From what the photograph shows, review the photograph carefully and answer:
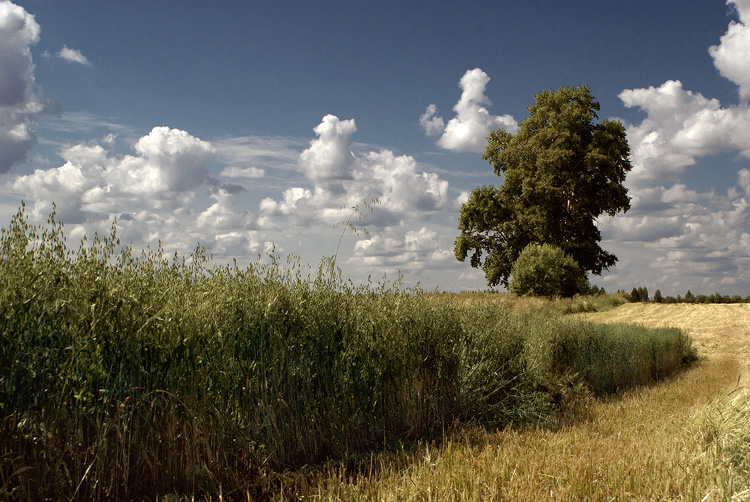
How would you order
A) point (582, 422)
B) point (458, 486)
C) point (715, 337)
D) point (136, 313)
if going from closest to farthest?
point (136, 313) → point (458, 486) → point (582, 422) → point (715, 337)

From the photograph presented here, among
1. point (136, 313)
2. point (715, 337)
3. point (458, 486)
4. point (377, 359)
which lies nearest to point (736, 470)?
Answer: point (458, 486)

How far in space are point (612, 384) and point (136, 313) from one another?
10126mm

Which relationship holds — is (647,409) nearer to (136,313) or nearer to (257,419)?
(257,419)

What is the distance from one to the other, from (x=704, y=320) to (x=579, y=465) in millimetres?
21884

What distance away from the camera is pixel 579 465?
17.3 ft

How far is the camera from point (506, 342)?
8.66 m

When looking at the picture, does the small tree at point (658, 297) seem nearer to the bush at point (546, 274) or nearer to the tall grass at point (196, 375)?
the bush at point (546, 274)

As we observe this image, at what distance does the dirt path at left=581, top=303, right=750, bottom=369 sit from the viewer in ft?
63.3

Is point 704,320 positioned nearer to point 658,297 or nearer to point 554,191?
point 658,297

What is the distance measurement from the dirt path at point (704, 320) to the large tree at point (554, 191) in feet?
23.9

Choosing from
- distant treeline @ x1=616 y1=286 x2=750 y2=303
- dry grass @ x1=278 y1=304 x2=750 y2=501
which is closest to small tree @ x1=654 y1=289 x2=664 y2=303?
distant treeline @ x1=616 y1=286 x2=750 y2=303

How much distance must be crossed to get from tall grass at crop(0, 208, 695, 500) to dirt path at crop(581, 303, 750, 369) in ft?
45.7

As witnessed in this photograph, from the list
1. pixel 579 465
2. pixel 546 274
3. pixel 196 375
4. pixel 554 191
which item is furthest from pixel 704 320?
pixel 196 375

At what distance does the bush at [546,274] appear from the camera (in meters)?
29.0
